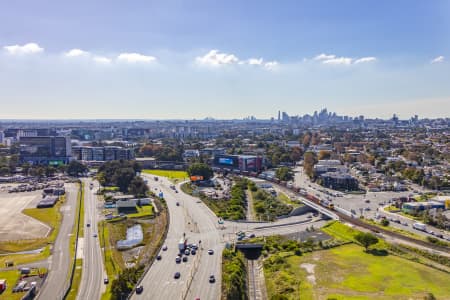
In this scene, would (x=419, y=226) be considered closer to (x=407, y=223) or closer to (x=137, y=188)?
(x=407, y=223)

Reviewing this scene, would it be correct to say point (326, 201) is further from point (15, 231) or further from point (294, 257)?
point (15, 231)

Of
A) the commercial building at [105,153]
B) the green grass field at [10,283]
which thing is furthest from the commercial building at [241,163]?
the green grass field at [10,283]

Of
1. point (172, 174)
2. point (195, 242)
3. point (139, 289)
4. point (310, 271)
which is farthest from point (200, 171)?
point (139, 289)

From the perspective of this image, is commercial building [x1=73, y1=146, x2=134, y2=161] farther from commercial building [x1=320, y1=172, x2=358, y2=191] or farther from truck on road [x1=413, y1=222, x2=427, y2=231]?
truck on road [x1=413, y1=222, x2=427, y2=231]

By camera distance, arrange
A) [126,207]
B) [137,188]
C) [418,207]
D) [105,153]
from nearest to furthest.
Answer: [418,207] < [126,207] < [137,188] < [105,153]

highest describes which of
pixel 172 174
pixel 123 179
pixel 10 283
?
pixel 123 179

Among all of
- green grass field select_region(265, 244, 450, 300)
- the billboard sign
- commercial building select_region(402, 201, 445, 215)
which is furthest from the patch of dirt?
the billboard sign
